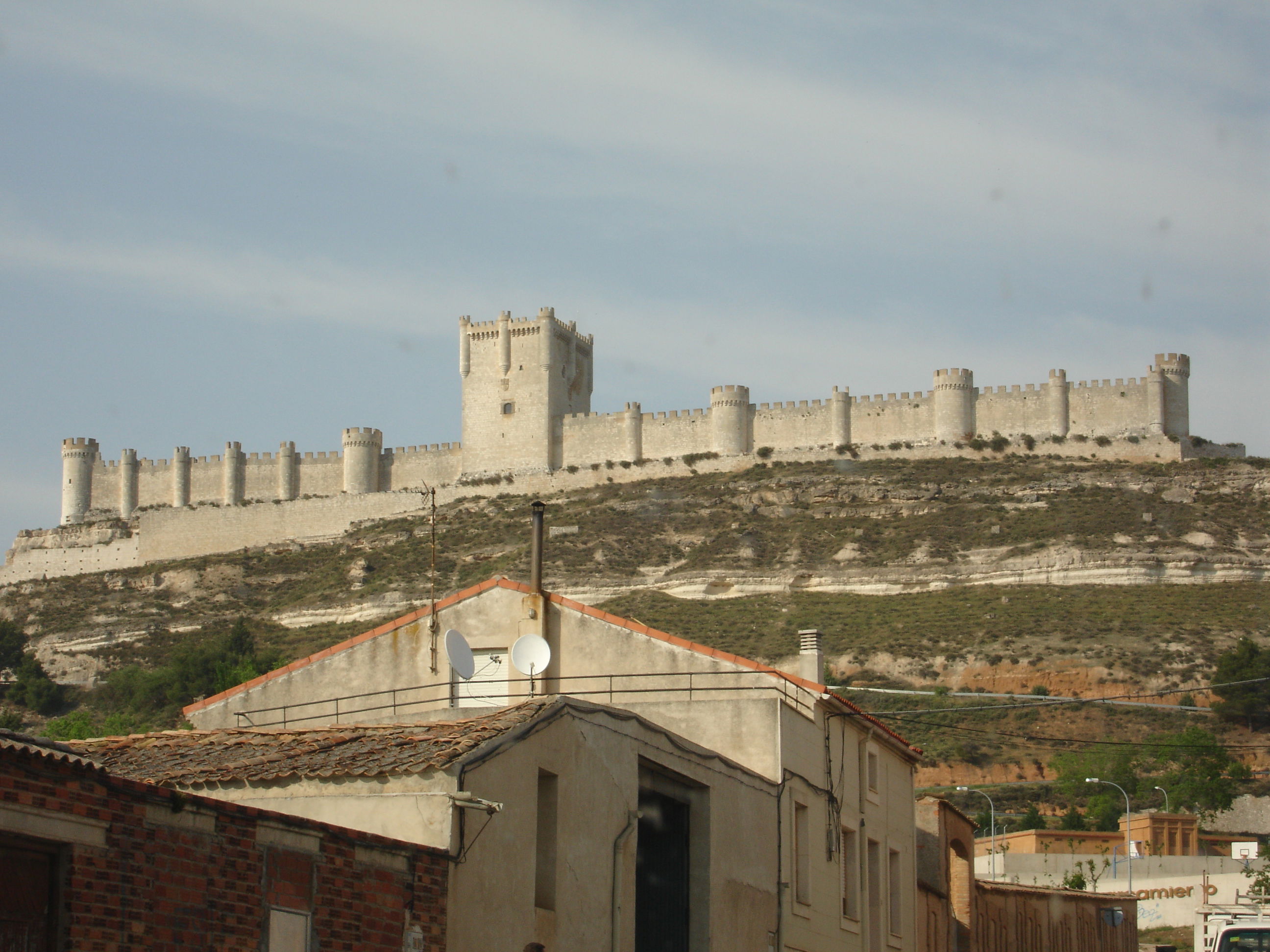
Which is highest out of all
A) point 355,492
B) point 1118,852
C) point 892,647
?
point 355,492

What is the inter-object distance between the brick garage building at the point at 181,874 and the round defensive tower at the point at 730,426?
2889 inches

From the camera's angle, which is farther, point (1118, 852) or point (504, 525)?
point (504, 525)

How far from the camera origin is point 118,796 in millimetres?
10086

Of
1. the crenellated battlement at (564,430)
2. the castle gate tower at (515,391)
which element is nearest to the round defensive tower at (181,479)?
the crenellated battlement at (564,430)

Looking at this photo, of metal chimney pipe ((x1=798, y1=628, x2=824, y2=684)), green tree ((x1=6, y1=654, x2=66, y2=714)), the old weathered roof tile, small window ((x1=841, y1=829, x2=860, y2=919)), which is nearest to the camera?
the old weathered roof tile

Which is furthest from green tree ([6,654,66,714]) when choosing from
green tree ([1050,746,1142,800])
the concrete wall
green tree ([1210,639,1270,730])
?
the concrete wall

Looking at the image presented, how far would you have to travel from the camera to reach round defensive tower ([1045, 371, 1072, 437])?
266ft

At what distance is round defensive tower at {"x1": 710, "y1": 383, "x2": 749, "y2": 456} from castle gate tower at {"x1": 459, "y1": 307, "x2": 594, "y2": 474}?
8.15 metres

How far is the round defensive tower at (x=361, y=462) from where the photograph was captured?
295 feet

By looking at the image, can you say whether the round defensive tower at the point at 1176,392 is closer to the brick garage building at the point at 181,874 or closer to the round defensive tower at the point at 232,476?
the round defensive tower at the point at 232,476

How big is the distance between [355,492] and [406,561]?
884 cm

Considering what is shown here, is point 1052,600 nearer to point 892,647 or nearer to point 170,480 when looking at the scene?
point 892,647

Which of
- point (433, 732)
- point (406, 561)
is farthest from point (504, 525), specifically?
point (433, 732)

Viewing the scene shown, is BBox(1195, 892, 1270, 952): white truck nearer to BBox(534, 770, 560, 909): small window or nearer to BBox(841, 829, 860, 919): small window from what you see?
BBox(841, 829, 860, 919): small window
